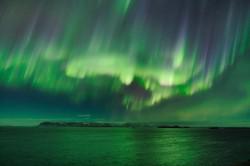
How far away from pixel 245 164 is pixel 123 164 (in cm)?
1953

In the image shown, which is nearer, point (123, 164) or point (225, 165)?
point (225, 165)

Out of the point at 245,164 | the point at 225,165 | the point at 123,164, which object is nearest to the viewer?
the point at 245,164

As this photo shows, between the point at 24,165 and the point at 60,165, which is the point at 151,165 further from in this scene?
the point at 24,165

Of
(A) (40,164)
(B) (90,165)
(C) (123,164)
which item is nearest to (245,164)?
(C) (123,164)

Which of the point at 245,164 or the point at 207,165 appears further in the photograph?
the point at 207,165

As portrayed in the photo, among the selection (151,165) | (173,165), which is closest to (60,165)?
(151,165)

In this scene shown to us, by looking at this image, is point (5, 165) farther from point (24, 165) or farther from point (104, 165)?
point (104, 165)

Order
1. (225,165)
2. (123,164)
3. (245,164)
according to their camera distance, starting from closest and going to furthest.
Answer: (245,164), (225,165), (123,164)

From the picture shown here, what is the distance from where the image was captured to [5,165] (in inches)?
1917

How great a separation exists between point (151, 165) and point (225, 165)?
11.6 meters

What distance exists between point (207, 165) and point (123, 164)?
13715 millimetres

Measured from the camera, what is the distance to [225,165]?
4781 centimetres

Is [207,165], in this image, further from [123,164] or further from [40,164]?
[40,164]

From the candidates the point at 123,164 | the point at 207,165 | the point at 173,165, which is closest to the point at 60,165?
the point at 123,164
